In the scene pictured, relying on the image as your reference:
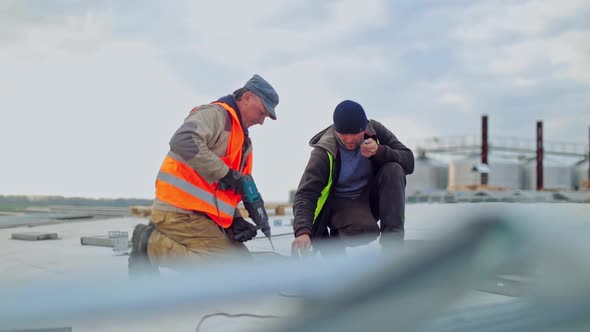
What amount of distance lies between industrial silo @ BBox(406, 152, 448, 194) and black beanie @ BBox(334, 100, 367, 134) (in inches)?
730

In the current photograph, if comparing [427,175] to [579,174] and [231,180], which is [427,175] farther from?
[231,180]

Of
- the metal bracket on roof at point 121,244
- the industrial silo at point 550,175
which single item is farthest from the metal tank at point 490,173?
the metal bracket on roof at point 121,244

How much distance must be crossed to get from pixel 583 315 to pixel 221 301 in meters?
0.34

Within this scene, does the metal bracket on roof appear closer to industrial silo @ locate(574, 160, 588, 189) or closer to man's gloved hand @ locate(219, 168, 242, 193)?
man's gloved hand @ locate(219, 168, 242, 193)

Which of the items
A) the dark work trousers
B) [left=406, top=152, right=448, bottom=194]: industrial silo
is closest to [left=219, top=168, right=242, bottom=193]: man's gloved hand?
the dark work trousers

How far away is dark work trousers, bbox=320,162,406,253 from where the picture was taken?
2.26 m

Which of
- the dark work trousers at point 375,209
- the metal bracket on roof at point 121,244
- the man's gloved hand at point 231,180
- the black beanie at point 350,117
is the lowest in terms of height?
the metal bracket on roof at point 121,244

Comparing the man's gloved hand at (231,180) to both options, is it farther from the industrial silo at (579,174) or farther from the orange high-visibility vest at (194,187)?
the industrial silo at (579,174)

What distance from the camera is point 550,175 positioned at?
21.5 m

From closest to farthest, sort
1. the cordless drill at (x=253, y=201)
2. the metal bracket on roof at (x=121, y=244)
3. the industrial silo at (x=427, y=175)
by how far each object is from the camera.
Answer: the cordless drill at (x=253, y=201), the metal bracket on roof at (x=121, y=244), the industrial silo at (x=427, y=175)

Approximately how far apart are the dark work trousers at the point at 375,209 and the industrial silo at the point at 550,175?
21.4m

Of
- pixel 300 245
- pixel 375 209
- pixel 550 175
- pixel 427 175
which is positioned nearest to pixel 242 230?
pixel 300 245

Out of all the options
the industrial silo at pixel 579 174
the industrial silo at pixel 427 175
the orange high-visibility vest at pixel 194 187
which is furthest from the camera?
the industrial silo at pixel 579 174

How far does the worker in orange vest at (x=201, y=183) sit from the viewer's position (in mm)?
2123
